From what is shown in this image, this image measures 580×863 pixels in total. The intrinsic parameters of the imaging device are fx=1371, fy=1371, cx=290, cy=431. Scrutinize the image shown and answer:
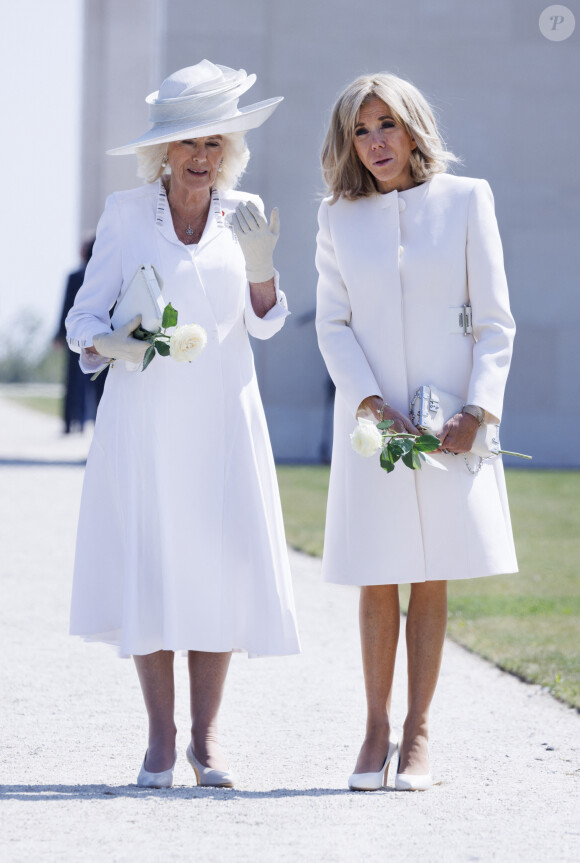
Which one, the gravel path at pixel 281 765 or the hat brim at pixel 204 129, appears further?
the hat brim at pixel 204 129

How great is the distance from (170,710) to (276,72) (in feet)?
43.8

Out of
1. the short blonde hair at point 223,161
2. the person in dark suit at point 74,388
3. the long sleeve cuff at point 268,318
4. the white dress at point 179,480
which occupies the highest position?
the short blonde hair at point 223,161

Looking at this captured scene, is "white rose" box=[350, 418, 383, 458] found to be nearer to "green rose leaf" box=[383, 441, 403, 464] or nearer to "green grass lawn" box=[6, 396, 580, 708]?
"green rose leaf" box=[383, 441, 403, 464]

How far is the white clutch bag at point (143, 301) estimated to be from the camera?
12.1 feet

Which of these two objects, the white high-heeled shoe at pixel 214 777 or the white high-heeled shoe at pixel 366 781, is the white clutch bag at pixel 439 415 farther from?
the white high-heeled shoe at pixel 214 777

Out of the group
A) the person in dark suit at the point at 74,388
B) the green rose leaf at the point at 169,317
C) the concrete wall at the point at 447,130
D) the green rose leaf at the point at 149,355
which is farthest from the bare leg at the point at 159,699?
the concrete wall at the point at 447,130

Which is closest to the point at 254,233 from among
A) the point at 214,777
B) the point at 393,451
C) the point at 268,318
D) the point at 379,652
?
the point at 268,318

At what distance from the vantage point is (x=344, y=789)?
12.3ft

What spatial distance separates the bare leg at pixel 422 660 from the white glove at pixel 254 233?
1025mm

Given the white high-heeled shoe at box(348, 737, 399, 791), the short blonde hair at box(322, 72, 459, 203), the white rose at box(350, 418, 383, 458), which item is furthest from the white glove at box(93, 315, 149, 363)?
the white high-heeled shoe at box(348, 737, 399, 791)

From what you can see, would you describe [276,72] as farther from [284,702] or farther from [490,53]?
[284,702]

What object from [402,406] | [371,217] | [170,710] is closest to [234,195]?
[371,217]

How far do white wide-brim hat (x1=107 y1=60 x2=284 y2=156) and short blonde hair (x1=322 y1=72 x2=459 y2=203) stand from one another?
0.67 ft

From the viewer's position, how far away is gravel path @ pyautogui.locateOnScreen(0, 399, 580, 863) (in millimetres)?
3150
